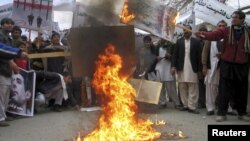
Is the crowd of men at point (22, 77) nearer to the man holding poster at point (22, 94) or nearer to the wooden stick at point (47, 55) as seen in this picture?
the man holding poster at point (22, 94)

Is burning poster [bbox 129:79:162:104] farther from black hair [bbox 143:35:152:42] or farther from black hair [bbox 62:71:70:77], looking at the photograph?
black hair [bbox 62:71:70:77]

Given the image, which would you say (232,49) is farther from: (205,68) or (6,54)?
(6,54)

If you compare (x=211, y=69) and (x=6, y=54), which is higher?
(x=6, y=54)

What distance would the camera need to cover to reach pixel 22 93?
9219 millimetres

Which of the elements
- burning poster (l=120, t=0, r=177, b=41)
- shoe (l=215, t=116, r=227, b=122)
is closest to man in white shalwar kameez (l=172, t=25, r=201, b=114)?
shoe (l=215, t=116, r=227, b=122)

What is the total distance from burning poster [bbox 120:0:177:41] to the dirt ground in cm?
167

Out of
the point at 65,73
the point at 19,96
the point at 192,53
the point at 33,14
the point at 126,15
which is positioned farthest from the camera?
the point at 65,73

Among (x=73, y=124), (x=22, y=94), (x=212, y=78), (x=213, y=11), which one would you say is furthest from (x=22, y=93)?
(x=213, y=11)

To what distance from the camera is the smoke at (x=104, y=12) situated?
709cm

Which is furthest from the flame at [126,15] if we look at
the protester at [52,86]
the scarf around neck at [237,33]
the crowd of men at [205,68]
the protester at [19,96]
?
the protester at [52,86]

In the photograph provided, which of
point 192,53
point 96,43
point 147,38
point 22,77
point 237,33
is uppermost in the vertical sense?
point 237,33

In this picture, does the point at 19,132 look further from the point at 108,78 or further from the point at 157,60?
the point at 157,60

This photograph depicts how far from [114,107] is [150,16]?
63.3 inches

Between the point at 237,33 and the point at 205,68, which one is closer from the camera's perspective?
the point at 237,33
